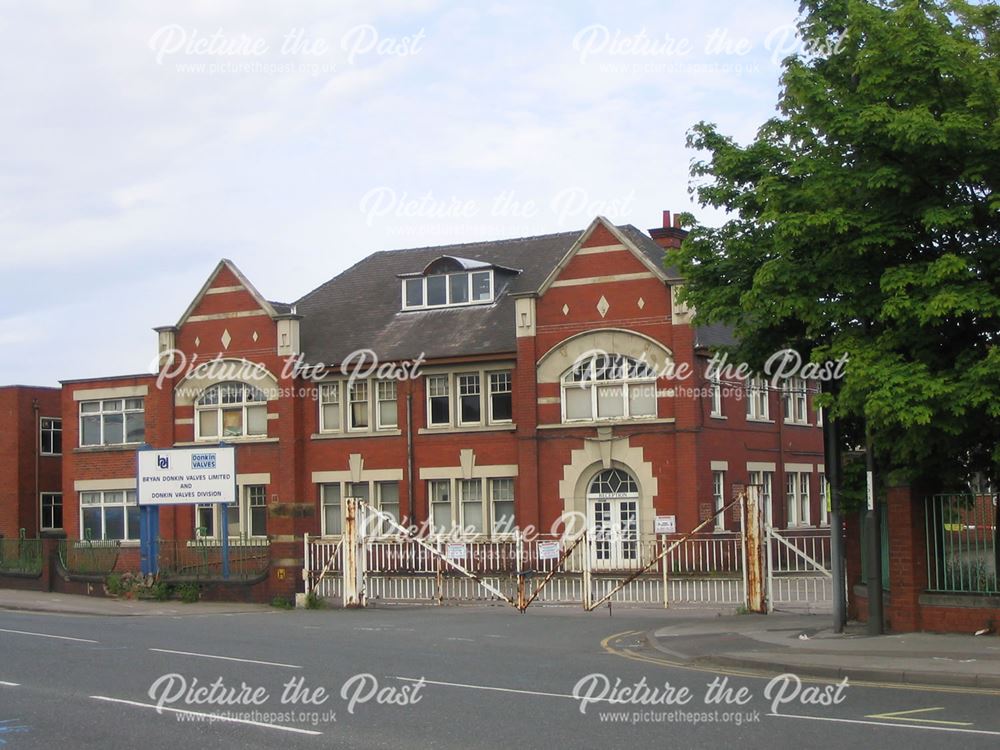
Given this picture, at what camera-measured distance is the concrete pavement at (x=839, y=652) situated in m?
13.9

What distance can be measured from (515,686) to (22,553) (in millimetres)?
24827

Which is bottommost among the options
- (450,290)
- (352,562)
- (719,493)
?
(352,562)

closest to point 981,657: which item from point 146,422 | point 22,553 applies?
point 22,553

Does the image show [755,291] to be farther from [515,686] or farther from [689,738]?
[689,738]

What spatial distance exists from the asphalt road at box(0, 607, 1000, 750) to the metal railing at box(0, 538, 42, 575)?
14606 millimetres

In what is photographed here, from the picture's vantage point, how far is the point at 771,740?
402 inches

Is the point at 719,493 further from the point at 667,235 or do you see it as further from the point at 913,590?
the point at 913,590

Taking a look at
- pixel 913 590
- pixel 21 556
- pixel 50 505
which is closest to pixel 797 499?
pixel 21 556

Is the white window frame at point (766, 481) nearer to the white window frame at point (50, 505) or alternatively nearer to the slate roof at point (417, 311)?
the slate roof at point (417, 311)

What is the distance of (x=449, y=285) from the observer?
4238 centimetres

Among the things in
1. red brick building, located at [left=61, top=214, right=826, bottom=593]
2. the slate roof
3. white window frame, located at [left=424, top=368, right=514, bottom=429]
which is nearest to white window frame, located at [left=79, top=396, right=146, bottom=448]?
red brick building, located at [left=61, top=214, right=826, bottom=593]

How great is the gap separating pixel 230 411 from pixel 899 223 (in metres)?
29.8

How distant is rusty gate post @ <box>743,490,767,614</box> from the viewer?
76.3 ft

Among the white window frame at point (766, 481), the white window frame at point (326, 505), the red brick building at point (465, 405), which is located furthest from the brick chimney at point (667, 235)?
the white window frame at point (326, 505)
